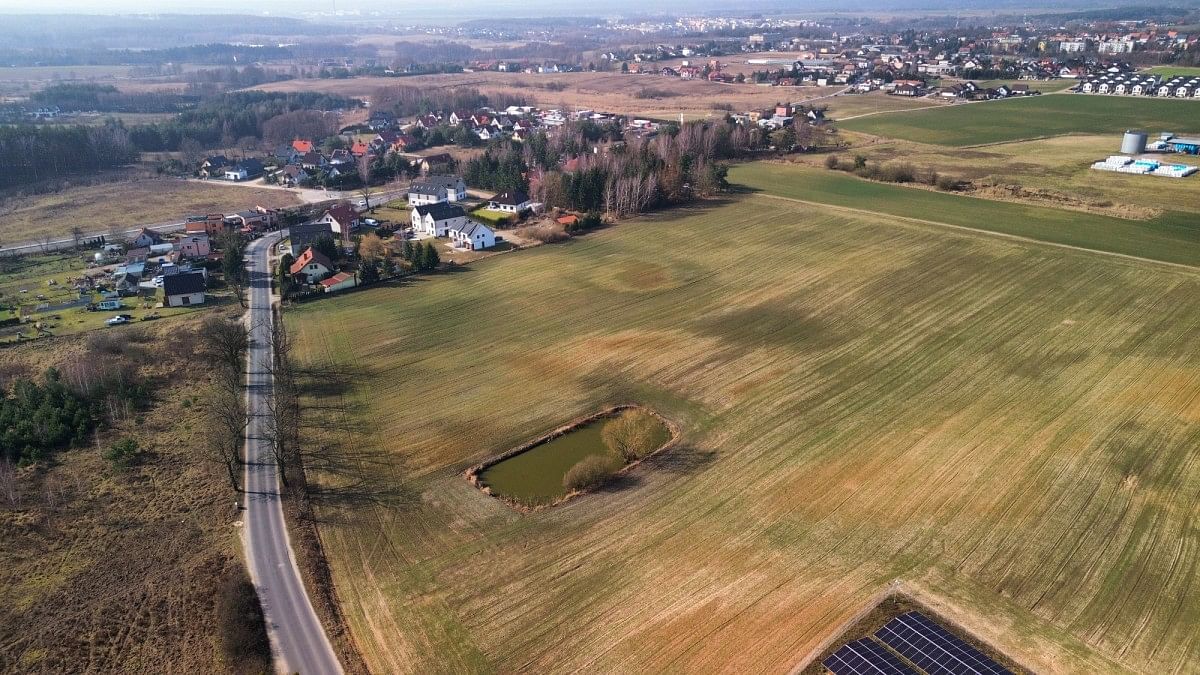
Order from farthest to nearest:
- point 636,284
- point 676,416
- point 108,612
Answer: point 636,284, point 676,416, point 108,612

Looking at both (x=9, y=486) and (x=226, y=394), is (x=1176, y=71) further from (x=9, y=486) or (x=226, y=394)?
(x=9, y=486)

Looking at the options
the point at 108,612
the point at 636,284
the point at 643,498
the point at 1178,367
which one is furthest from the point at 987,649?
the point at 636,284

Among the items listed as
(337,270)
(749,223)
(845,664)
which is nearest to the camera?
(845,664)

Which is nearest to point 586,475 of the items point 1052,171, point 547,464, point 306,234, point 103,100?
point 547,464

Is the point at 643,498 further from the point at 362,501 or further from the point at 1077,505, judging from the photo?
the point at 1077,505

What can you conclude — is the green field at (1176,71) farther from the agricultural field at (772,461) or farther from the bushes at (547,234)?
the bushes at (547,234)

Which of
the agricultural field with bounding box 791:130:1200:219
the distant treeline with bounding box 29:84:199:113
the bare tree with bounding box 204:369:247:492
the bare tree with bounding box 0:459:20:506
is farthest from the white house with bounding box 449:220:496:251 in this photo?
the distant treeline with bounding box 29:84:199:113

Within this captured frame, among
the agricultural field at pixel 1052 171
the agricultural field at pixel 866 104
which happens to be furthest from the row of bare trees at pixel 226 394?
the agricultural field at pixel 866 104
